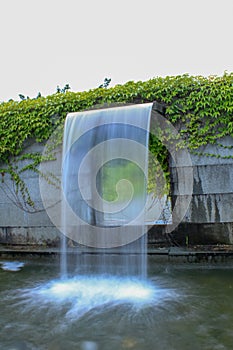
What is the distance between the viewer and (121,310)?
10.2ft

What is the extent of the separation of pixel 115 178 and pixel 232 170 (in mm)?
2196

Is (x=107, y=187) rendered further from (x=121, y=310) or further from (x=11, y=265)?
(x=121, y=310)

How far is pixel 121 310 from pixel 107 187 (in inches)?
119

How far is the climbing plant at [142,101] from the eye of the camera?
5.05m

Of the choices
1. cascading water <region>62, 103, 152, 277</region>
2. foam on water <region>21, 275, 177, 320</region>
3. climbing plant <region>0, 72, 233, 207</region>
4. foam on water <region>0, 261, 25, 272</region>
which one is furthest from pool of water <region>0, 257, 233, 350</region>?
climbing plant <region>0, 72, 233, 207</region>

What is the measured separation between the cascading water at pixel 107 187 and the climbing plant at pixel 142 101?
26.6 inches

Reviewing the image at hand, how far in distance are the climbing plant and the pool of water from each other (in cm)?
208

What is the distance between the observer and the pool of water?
2432 millimetres

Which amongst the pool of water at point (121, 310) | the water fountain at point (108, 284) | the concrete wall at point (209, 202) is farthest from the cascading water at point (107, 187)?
the concrete wall at point (209, 202)

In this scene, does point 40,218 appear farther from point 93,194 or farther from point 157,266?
point 157,266

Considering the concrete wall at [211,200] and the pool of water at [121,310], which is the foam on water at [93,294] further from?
the concrete wall at [211,200]

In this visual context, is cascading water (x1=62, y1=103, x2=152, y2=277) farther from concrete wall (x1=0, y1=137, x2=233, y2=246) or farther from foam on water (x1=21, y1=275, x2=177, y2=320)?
concrete wall (x1=0, y1=137, x2=233, y2=246)

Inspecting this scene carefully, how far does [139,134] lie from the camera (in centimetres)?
481

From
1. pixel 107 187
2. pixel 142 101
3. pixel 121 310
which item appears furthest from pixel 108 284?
pixel 142 101
